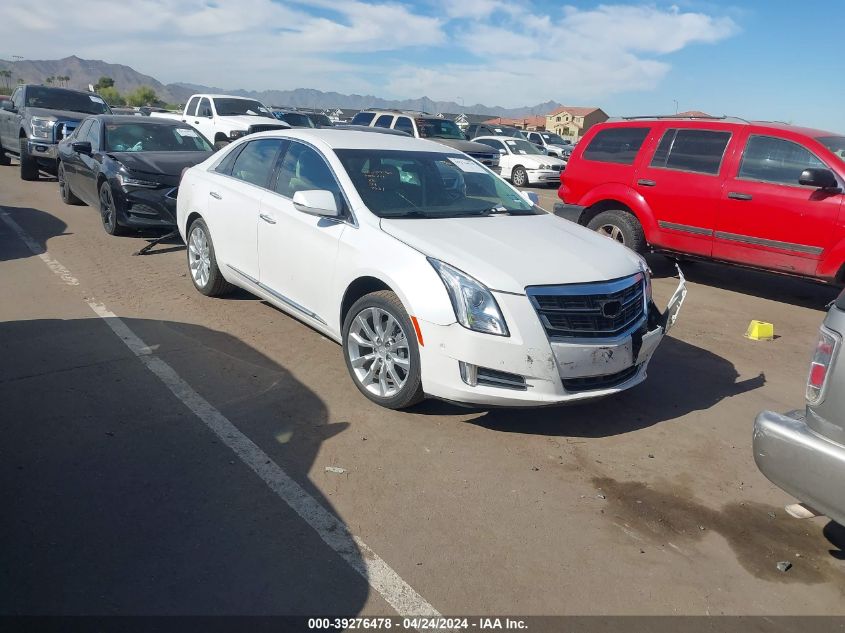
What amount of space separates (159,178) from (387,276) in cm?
579

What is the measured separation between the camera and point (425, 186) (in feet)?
17.4

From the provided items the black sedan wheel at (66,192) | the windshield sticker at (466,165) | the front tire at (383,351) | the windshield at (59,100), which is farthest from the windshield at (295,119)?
the front tire at (383,351)

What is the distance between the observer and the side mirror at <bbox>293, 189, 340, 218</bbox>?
15.4 ft

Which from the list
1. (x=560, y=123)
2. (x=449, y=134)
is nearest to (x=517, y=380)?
(x=449, y=134)

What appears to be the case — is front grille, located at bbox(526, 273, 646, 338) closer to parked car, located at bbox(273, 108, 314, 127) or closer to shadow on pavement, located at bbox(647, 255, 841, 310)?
shadow on pavement, located at bbox(647, 255, 841, 310)

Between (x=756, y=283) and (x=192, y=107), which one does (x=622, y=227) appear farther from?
(x=192, y=107)

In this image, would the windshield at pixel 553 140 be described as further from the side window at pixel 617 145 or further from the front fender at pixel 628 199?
the front fender at pixel 628 199

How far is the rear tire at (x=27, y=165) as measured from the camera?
14.3m

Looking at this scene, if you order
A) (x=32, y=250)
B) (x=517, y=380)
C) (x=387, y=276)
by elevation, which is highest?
(x=387, y=276)

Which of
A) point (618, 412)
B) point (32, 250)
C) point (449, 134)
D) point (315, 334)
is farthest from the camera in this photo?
point (449, 134)

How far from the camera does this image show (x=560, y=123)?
335 ft

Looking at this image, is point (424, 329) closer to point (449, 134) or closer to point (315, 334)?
point (315, 334)

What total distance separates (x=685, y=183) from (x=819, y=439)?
5.93 metres

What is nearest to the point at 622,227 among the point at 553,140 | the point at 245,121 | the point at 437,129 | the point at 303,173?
the point at 303,173
